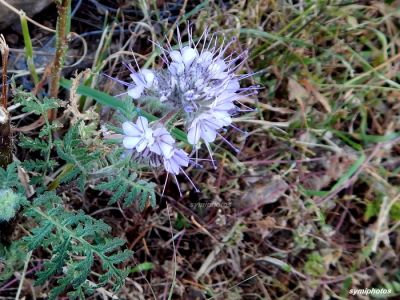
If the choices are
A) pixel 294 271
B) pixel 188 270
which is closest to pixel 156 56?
pixel 188 270

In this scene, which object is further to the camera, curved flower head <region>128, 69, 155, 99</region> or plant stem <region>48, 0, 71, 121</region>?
plant stem <region>48, 0, 71, 121</region>

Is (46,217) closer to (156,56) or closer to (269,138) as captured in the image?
(156,56)

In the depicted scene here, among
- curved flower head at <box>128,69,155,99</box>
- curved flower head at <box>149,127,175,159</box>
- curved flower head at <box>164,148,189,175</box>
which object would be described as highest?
curved flower head at <box>128,69,155,99</box>

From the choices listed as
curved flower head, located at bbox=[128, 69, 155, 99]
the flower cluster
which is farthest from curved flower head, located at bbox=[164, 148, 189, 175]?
curved flower head, located at bbox=[128, 69, 155, 99]

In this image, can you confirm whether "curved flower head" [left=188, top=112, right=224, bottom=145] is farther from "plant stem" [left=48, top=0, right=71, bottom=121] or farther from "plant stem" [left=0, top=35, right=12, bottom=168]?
"plant stem" [left=48, top=0, right=71, bottom=121]

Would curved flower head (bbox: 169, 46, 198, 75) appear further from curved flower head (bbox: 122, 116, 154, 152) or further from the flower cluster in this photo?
curved flower head (bbox: 122, 116, 154, 152)

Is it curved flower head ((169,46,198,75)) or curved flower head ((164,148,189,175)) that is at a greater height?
curved flower head ((169,46,198,75))

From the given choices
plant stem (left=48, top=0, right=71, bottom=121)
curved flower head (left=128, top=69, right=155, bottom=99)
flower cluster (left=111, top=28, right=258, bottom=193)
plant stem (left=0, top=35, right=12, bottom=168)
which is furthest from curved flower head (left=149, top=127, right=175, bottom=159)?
plant stem (left=48, top=0, right=71, bottom=121)

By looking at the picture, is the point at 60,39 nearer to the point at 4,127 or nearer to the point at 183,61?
the point at 4,127
